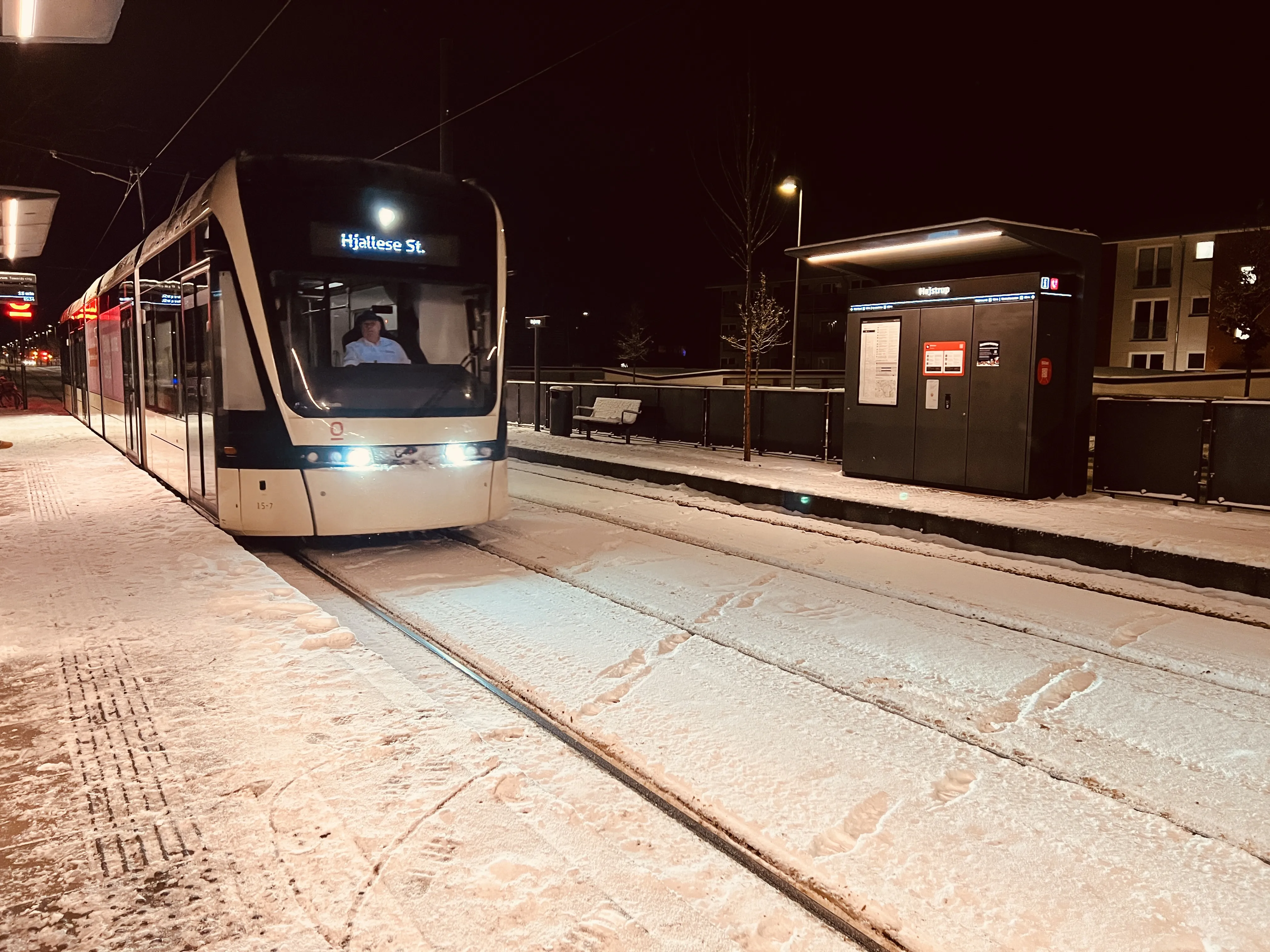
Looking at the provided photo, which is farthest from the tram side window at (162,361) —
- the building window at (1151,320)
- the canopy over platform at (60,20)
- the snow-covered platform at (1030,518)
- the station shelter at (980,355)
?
the building window at (1151,320)

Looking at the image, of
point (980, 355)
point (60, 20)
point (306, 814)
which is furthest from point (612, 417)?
point (306, 814)

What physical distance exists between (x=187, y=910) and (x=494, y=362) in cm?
612

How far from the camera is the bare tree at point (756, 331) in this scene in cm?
1558

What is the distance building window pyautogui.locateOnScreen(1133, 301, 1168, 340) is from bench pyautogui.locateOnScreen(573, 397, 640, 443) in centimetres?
4078

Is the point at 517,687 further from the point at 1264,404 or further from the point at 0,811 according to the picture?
the point at 1264,404

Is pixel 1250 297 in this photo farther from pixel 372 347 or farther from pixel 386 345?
pixel 372 347

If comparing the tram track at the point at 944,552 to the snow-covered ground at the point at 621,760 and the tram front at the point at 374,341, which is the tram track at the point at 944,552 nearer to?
the snow-covered ground at the point at 621,760

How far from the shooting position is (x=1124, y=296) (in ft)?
165

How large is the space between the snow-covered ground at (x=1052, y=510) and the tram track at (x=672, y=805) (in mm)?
6166

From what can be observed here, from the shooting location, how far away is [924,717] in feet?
15.4

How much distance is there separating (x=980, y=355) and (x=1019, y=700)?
769 centimetres

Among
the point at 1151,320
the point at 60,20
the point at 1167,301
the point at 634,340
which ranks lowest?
the point at 60,20

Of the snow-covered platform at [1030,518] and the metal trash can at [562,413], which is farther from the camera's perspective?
the metal trash can at [562,413]

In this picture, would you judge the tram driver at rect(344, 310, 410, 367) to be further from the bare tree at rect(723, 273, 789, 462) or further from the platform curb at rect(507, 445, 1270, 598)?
the bare tree at rect(723, 273, 789, 462)
